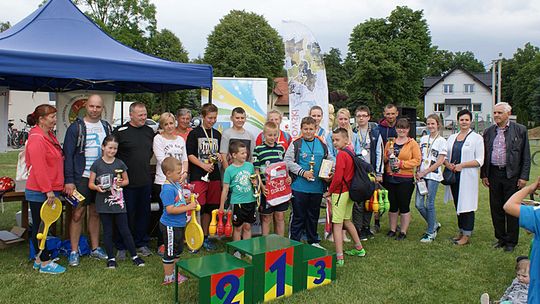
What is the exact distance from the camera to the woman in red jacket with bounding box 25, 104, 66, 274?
12.6 ft

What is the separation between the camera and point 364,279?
3959 mm

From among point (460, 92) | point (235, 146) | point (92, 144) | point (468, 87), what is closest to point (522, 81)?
point (468, 87)

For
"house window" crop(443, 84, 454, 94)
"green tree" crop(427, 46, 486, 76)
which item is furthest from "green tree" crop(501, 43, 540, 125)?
"green tree" crop(427, 46, 486, 76)

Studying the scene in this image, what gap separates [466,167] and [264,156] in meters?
2.43

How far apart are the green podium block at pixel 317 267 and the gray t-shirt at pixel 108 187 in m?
1.88

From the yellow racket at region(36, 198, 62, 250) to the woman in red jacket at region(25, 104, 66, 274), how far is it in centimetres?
6

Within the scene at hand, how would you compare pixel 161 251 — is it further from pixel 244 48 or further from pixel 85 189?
pixel 244 48

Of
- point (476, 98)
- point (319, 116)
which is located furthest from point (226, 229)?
point (476, 98)

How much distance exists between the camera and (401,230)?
5441 millimetres

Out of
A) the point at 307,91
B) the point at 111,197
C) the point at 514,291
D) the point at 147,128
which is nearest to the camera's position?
the point at 514,291

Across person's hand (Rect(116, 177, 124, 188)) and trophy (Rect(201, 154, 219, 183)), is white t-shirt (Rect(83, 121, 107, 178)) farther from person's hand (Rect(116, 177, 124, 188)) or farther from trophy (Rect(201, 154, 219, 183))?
A: trophy (Rect(201, 154, 219, 183))

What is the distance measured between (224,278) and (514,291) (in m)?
2.34

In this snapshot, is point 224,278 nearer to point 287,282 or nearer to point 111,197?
point 287,282

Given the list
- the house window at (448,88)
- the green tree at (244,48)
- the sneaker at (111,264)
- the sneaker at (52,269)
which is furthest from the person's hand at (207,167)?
the house window at (448,88)
